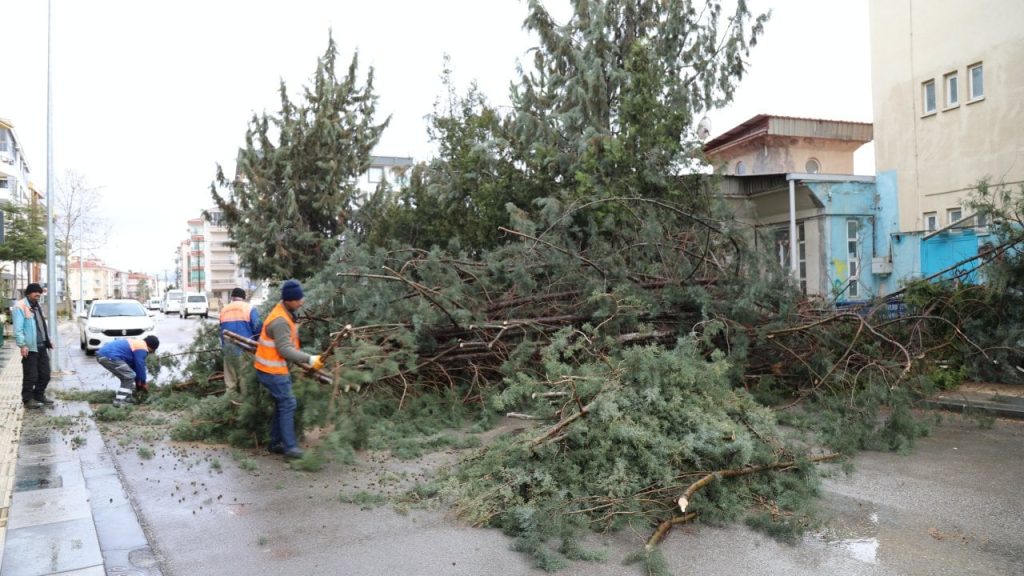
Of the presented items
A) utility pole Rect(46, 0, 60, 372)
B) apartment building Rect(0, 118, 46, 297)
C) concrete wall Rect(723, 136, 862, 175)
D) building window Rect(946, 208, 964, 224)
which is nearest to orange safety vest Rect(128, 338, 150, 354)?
utility pole Rect(46, 0, 60, 372)

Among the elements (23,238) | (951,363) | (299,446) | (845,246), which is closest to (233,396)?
(299,446)

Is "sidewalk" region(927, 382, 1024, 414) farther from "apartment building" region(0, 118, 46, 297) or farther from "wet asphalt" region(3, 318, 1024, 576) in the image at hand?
"apartment building" region(0, 118, 46, 297)

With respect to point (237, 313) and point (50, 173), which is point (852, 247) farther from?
point (50, 173)

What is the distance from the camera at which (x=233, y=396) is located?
7293mm

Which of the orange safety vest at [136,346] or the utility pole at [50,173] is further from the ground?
the utility pole at [50,173]

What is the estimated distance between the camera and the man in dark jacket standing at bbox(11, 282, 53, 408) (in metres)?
9.13

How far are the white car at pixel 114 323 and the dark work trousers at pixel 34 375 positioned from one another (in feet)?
25.7

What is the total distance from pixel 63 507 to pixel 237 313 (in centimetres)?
441

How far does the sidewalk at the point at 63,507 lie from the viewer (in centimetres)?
411

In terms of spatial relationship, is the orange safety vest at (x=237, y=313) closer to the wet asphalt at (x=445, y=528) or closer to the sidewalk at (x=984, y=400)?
the wet asphalt at (x=445, y=528)

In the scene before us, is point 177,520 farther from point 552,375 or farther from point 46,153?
point 46,153

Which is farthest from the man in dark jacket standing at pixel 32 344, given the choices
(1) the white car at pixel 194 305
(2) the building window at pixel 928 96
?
(1) the white car at pixel 194 305

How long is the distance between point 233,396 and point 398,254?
422cm

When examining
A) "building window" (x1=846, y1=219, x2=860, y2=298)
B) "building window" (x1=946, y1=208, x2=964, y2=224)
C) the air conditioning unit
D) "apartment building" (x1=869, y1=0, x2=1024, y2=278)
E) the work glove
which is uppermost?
"apartment building" (x1=869, y1=0, x2=1024, y2=278)
